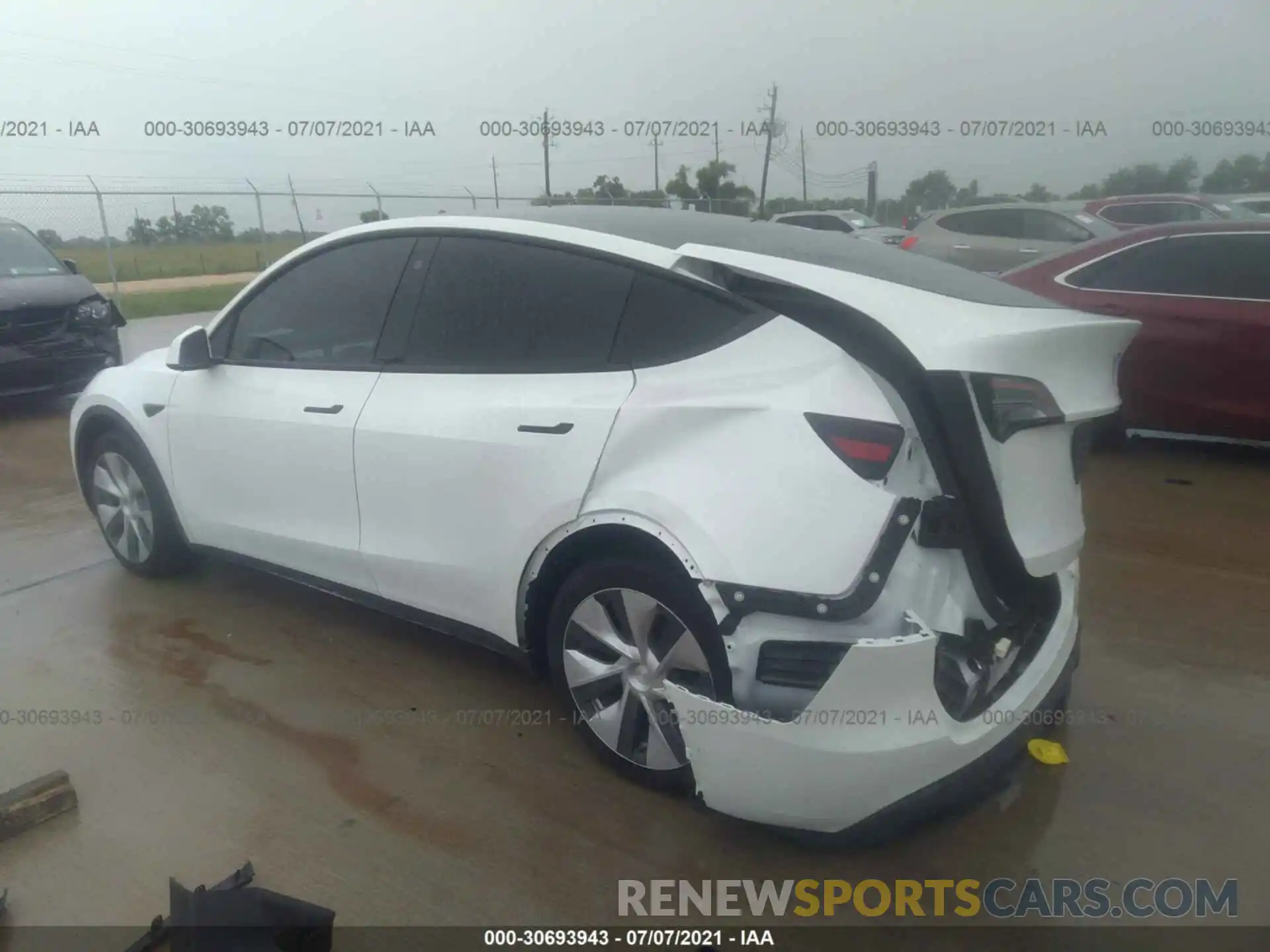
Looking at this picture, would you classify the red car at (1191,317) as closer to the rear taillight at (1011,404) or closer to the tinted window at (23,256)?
the rear taillight at (1011,404)

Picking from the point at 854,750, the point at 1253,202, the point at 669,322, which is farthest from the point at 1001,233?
the point at 854,750

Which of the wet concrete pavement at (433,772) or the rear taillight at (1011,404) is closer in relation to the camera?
the rear taillight at (1011,404)

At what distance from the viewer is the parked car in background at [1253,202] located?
12.6 m

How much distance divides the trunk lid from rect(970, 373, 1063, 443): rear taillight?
0.01m

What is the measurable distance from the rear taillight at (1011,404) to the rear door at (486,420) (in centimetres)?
92

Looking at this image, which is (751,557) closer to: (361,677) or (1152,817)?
(1152,817)

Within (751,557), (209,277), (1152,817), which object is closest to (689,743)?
(751,557)

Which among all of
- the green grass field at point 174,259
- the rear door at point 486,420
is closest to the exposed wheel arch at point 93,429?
the rear door at point 486,420

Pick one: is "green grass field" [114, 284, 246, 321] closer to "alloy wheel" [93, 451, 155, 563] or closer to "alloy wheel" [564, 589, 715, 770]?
"alloy wheel" [93, 451, 155, 563]

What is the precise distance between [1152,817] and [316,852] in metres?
2.26

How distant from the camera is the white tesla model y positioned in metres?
2.36

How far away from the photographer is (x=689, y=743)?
7.99 ft

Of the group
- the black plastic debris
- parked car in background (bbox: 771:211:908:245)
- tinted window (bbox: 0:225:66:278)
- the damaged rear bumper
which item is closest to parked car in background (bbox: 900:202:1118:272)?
parked car in background (bbox: 771:211:908:245)

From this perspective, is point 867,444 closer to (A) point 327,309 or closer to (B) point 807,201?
(A) point 327,309
